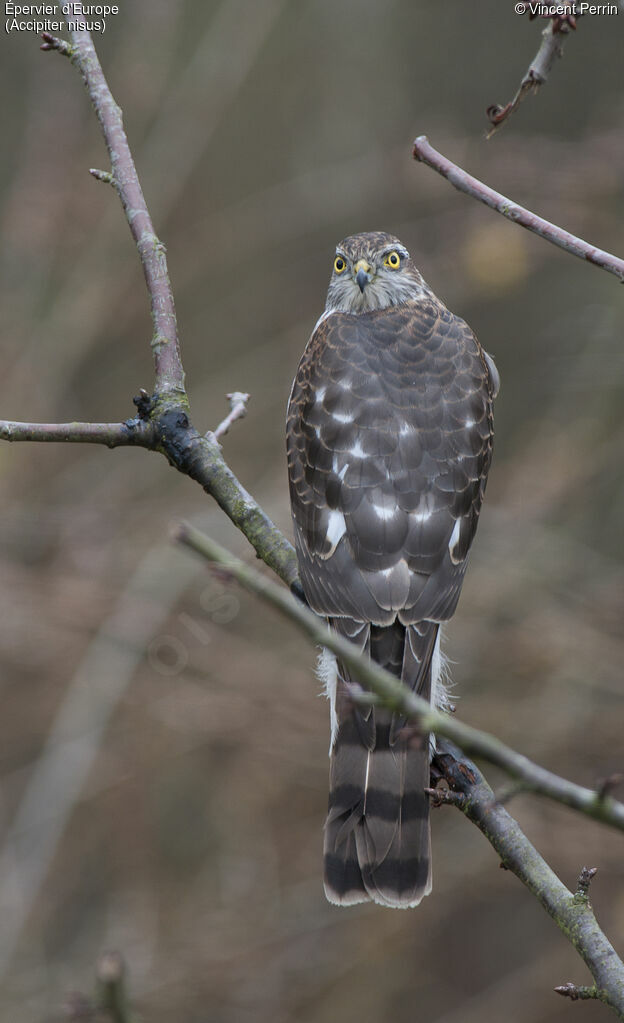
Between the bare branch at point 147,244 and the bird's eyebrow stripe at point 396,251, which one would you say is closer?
the bare branch at point 147,244

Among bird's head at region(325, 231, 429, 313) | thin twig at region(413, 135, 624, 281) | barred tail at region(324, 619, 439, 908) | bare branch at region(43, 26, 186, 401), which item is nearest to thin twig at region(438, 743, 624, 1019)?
barred tail at region(324, 619, 439, 908)

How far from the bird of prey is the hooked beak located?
0.83 feet

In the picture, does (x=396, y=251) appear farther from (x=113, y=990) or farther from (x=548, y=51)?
(x=113, y=990)

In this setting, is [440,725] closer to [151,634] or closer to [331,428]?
[331,428]

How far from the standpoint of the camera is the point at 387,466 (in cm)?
360

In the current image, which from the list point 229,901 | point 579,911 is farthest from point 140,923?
point 579,911

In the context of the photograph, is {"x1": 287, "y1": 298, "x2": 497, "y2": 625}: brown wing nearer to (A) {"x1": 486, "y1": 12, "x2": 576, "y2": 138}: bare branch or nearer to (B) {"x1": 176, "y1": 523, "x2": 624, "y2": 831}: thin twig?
(A) {"x1": 486, "y1": 12, "x2": 576, "y2": 138}: bare branch


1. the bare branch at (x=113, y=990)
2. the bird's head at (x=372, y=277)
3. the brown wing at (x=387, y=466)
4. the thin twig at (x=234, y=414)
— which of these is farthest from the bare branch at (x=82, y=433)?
the bird's head at (x=372, y=277)

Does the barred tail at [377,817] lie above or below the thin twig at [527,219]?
below

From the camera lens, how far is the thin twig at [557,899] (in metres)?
2.23

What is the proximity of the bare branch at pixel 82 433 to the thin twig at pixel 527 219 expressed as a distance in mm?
1006

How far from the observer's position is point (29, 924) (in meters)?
6.39

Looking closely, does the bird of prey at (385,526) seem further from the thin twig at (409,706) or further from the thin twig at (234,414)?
the thin twig at (409,706)

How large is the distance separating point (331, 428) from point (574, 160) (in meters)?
3.46
